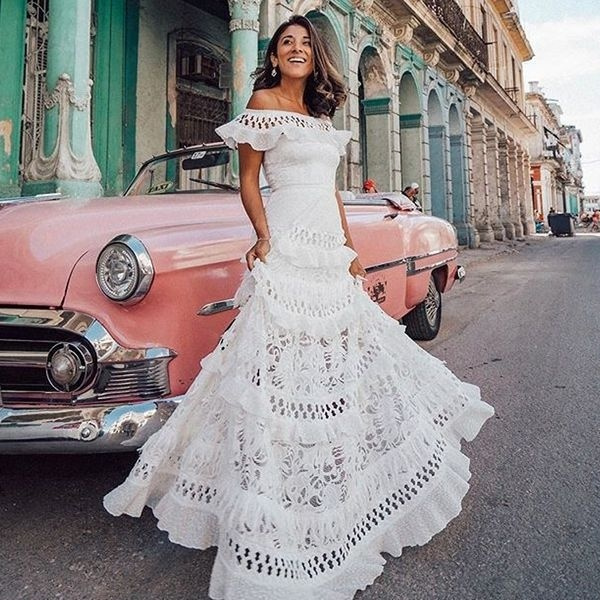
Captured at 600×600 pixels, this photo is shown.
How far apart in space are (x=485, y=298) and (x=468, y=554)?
20.3 ft

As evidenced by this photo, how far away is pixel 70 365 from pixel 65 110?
453cm

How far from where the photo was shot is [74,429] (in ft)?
5.59

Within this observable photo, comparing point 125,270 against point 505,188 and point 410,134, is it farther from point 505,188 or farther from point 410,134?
point 505,188

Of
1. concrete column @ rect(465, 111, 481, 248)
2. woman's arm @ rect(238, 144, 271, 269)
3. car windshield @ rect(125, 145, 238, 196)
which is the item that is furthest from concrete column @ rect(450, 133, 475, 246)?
woman's arm @ rect(238, 144, 271, 269)

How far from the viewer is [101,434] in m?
1.71

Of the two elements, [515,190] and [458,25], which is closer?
[458,25]

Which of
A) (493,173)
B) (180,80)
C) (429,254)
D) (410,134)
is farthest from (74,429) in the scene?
(493,173)

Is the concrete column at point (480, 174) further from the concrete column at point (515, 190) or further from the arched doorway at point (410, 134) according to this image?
the arched doorway at point (410, 134)

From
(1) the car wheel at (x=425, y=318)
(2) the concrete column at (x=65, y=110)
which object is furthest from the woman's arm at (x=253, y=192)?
(2) the concrete column at (x=65, y=110)

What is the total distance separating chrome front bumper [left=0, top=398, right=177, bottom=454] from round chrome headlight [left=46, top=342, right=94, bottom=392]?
0.27 ft

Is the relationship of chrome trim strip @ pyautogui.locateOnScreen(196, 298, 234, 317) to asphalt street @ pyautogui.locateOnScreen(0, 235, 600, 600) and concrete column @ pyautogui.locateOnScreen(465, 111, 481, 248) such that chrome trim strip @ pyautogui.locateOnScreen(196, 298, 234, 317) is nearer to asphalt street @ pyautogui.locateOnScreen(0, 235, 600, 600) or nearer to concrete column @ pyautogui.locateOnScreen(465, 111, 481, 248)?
asphalt street @ pyautogui.locateOnScreen(0, 235, 600, 600)

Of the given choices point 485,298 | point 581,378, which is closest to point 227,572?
point 581,378

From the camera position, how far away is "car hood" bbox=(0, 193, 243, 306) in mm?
1872

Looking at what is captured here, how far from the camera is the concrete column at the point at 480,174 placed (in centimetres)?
2019
